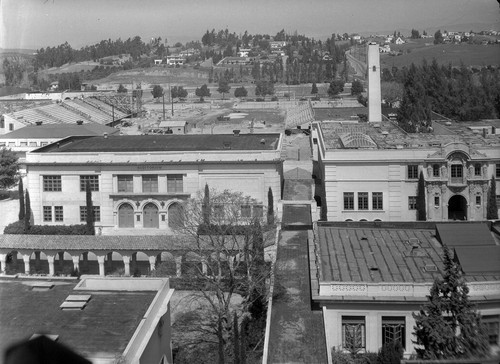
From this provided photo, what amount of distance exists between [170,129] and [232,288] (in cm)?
936

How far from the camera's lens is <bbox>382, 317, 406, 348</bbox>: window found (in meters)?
3.89

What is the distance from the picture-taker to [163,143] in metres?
9.05

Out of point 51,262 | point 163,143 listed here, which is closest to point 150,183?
point 163,143

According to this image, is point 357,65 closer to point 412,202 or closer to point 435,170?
point 435,170

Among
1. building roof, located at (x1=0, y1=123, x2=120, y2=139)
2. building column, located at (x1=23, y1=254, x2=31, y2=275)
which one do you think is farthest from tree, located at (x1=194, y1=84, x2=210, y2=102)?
building column, located at (x1=23, y1=254, x2=31, y2=275)

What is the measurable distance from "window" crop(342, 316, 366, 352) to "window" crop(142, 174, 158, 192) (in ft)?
14.6

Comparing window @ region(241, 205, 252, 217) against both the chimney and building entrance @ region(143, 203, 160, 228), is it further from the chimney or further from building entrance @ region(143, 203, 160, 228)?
the chimney

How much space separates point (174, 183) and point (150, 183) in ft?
0.93

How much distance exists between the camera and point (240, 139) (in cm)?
916

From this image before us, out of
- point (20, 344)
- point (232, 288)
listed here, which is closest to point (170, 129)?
point (232, 288)

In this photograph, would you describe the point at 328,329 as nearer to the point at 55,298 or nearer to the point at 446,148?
the point at 55,298

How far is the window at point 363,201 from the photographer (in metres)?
7.66

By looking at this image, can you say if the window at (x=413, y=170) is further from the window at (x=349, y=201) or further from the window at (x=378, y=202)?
the window at (x=349, y=201)

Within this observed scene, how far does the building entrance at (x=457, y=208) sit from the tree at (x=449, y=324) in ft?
15.6
